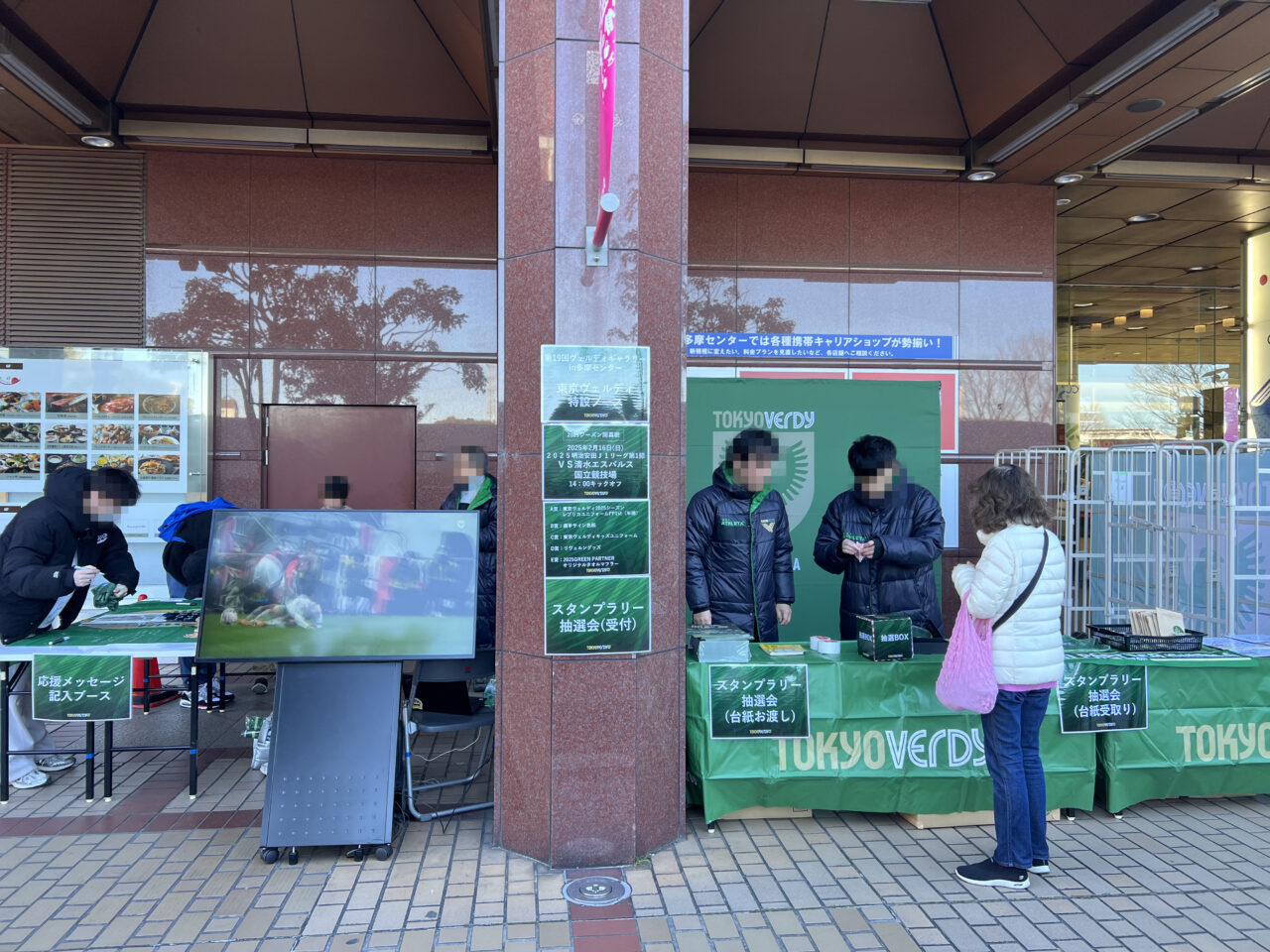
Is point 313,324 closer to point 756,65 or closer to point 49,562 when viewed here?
point 49,562

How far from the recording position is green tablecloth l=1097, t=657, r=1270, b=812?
4.36 meters

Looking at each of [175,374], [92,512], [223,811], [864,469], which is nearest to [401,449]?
[175,374]

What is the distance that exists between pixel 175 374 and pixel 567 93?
514cm

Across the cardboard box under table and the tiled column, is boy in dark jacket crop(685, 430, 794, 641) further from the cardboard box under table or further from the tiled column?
the cardboard box under table

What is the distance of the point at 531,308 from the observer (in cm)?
395

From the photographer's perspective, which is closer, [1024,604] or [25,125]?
[1024,604]

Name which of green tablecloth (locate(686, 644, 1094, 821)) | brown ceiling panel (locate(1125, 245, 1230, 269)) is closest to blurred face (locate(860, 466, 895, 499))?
green tablecloth (locate(686, 644, 1094, 821))

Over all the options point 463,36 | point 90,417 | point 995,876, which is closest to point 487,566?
point 995,876

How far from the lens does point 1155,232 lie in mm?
10711

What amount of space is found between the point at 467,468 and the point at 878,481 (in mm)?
2392

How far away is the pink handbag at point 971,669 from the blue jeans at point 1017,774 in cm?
9

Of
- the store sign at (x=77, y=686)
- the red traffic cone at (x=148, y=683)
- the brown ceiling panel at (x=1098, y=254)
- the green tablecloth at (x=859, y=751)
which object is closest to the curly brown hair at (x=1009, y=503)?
the green tablecloth at (x=859, y=751)

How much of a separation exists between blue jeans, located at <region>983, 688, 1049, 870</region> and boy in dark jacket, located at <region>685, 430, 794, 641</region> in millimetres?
1445

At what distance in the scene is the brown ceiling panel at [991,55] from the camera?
6340 millimetres
